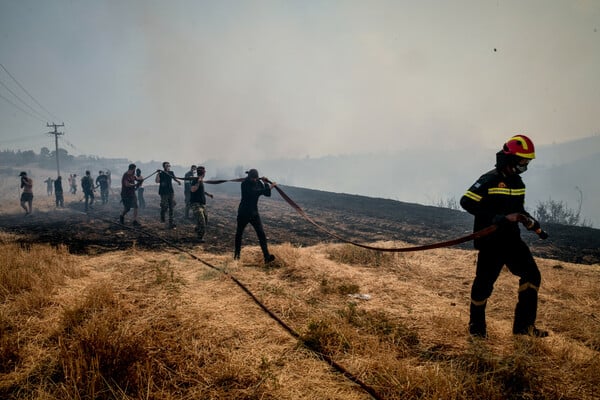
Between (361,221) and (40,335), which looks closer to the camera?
(40,335)

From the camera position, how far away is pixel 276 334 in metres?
3.19

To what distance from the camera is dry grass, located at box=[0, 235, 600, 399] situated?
2238 millimetres

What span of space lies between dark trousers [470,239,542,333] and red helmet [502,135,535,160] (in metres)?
0.87

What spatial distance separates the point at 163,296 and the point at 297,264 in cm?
261

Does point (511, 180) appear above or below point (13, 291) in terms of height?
above

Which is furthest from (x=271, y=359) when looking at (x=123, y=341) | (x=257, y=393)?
(x=123, y=341)

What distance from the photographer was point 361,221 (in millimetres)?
15125

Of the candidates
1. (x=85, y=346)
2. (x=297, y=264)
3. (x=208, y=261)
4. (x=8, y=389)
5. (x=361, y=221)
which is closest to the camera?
(x=8, y=389)

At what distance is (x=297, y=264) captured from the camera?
5887 millimetres

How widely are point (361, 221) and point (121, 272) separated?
1168 centimetres

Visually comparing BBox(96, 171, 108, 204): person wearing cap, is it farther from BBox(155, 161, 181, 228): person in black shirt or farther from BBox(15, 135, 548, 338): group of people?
BBox(15, 135, 548, 338): group of people

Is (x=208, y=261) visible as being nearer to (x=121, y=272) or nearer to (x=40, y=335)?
(x=121, y=272)

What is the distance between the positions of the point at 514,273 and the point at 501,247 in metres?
0.31

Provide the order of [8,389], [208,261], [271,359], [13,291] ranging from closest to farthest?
[8,389] < [271,359] < [13,291] < [208,261]
